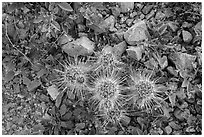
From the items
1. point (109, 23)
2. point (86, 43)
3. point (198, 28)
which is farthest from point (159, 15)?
point (86, 43)

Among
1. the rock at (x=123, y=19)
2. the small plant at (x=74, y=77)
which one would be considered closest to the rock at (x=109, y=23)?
the rock at (x=123, y=19)

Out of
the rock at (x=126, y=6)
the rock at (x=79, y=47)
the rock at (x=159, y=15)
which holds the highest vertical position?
the rock at (x=126, y=6)

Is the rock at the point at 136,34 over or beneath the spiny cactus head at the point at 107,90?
over

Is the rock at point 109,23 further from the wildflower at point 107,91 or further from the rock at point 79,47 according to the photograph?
the wildflower at point 107,91

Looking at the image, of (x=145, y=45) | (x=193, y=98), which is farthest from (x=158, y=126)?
(x=145, y=45)

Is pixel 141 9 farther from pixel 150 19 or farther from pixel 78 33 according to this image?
pixel 78 33

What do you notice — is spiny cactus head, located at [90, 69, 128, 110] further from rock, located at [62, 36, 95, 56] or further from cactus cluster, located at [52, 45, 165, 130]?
rock, located at [62, 36, 95, 56]
